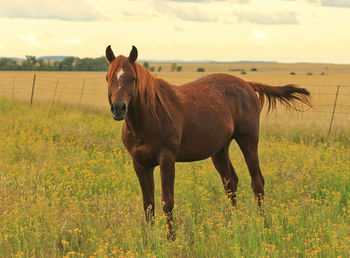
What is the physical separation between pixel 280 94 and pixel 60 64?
64.0m

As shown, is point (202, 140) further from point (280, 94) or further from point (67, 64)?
point (67, 64)

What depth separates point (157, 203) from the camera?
20.0 ft

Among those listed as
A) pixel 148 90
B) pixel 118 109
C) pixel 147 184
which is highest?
pixel 148 90

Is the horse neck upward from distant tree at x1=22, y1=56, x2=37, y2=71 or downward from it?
downward

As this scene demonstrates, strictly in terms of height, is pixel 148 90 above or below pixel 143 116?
above

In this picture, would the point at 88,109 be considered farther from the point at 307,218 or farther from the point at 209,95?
the point at 307,218

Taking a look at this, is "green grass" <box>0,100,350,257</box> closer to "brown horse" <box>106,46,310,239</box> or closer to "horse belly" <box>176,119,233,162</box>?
"brown horse" <box>106,46,310,239</box>

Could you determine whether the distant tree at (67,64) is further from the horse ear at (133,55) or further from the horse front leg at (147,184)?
the horse ear at (133,55)

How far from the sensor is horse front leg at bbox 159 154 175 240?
486 centimetres

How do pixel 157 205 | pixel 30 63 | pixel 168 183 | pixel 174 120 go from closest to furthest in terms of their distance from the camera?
pixel 168 183
pixel 174 120
pixel 157 205
pixel 30 63

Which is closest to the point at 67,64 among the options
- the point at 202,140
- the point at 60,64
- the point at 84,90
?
the point at 60,64

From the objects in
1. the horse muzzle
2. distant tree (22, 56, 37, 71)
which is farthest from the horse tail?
distant tree (22, 56, 37, 71)

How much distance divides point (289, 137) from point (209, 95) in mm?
6418

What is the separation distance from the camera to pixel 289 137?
37.9 feet
